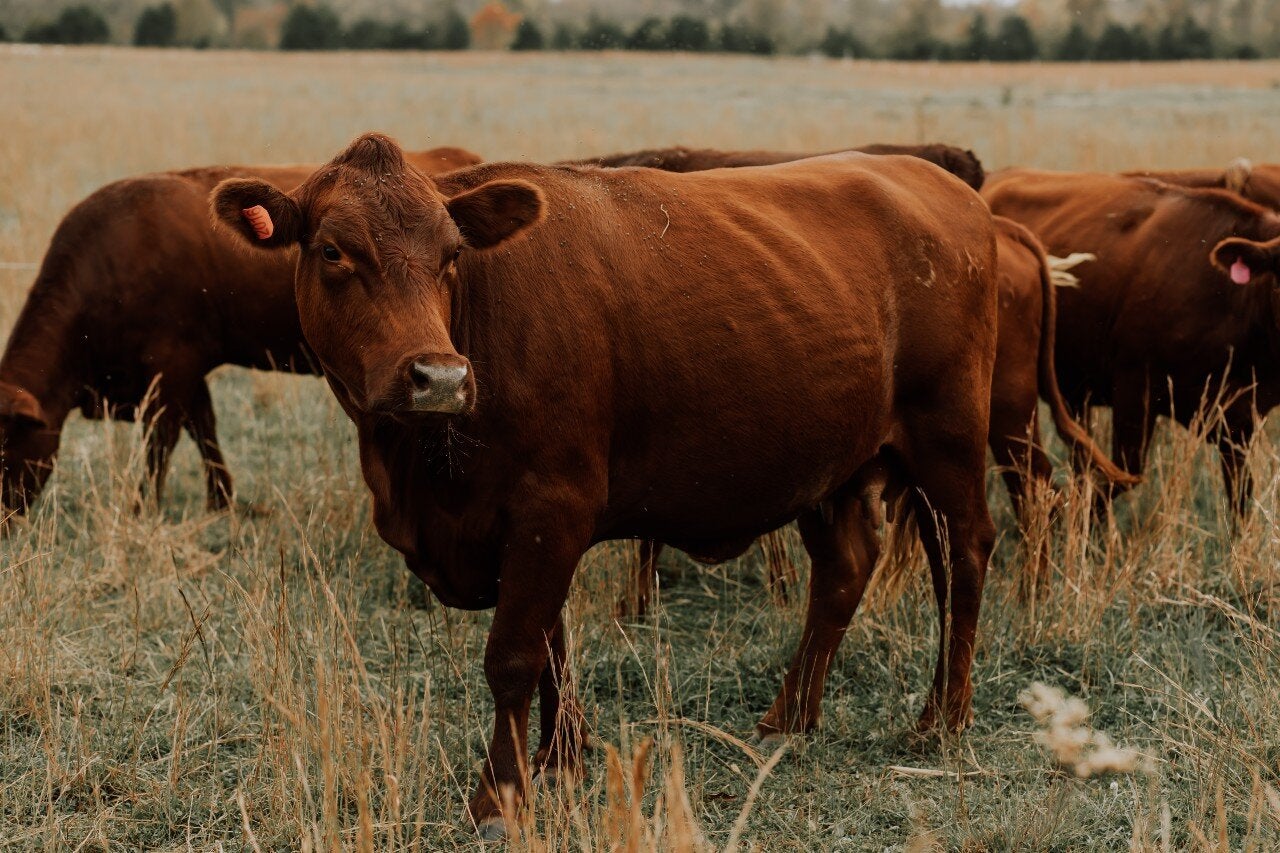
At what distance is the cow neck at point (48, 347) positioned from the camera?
666 centimetres

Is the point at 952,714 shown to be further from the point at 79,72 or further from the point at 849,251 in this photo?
the point at 79,72

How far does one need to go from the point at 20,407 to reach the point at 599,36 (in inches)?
2327

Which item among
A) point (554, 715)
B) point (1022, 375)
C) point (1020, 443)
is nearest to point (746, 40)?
point (1020, 443)

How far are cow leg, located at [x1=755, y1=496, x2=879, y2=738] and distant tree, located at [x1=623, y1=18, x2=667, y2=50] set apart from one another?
4405 cm

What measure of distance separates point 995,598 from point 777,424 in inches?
72.0

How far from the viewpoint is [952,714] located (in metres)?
4.47

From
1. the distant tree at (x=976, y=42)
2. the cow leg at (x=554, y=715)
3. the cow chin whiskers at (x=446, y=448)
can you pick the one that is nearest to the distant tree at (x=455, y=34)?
the distant tree at (x=976, y=42)

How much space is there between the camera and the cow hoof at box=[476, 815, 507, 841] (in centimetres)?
366

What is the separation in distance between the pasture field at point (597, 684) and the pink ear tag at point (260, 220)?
0.96m

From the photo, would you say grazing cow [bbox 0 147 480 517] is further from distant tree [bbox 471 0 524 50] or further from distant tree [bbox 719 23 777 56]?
distant tree [bbox 471 0 524 50]

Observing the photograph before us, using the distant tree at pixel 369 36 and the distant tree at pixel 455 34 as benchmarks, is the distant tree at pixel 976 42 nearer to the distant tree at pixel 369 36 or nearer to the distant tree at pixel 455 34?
the distant tree at pixel 455 34

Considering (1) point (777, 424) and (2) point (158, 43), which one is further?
(2) point (158, 43)

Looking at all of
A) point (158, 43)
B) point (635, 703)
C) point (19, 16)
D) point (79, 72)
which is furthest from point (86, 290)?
point (158, 43)

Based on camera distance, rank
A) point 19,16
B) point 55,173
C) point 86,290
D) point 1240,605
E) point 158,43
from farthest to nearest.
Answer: point 158,43 → point 19,16 → point 55,173 → point 86,290 → point 1240,605
